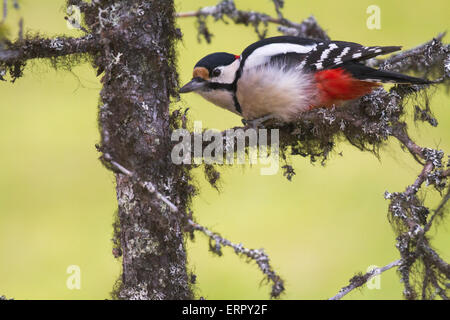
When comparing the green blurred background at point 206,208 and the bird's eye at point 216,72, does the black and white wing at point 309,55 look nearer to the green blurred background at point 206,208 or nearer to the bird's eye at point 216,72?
the bird's eye at point 216,72

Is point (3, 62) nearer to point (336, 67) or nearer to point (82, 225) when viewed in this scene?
point (336, 67)

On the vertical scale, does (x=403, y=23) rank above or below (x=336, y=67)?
above

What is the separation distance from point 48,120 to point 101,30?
17.8 ft

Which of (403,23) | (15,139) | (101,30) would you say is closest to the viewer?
(101,30)

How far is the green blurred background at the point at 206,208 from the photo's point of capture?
5840 millimetres

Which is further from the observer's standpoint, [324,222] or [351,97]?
[324,222]

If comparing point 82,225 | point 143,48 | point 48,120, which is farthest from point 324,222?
point 143,48

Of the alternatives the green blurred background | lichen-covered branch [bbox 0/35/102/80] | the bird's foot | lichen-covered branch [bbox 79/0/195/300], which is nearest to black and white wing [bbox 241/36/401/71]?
the bird's foot

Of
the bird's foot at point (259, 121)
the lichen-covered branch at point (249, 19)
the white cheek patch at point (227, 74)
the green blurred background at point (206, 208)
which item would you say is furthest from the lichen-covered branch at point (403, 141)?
the green blurred background at point (206, 208)

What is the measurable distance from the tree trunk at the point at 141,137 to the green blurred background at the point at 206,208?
244cm

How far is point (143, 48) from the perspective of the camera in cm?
269

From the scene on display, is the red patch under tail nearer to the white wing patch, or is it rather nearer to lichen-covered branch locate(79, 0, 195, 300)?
the white wing patch
